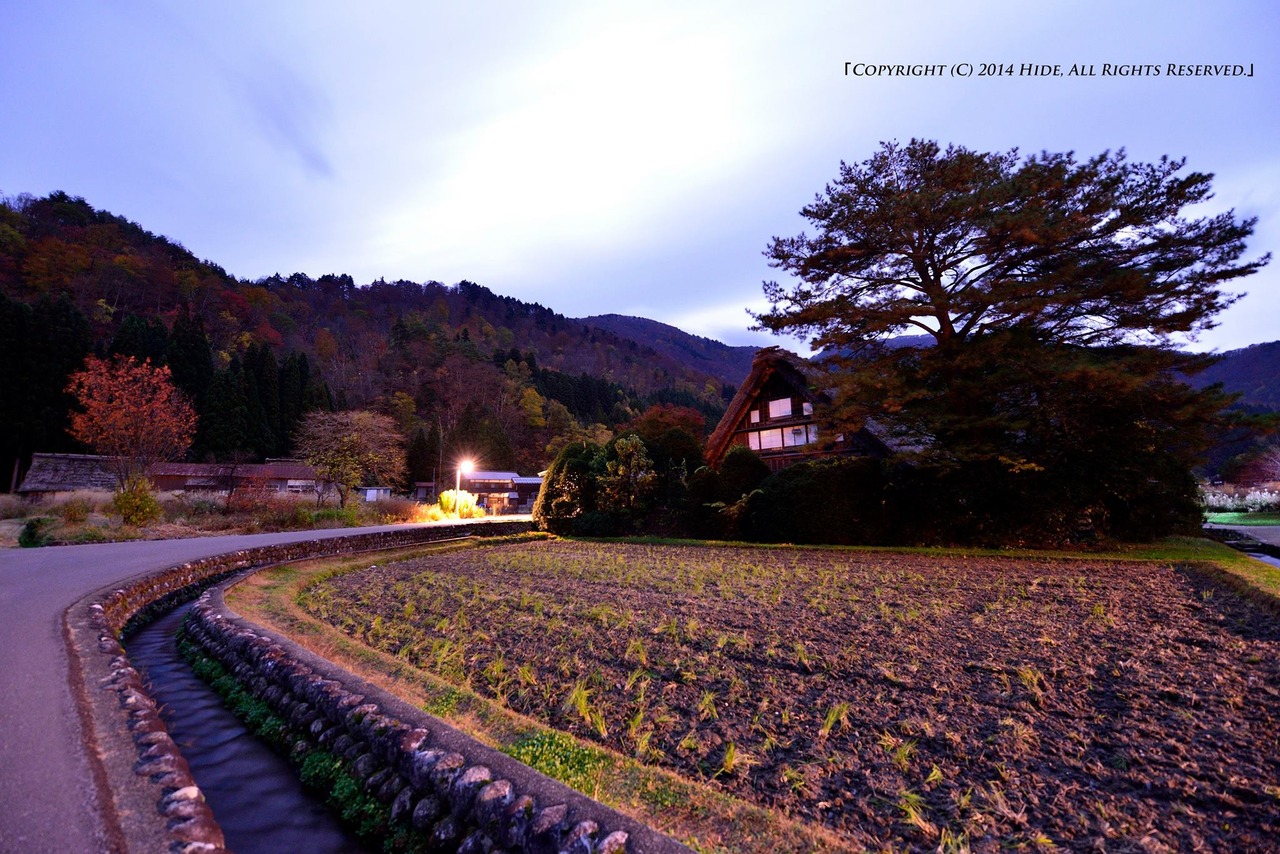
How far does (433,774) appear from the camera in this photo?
3260 millimetres

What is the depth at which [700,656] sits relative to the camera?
5.50 meters

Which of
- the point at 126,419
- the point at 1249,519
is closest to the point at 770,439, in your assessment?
the point at 1249,519

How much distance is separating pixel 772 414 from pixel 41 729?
76.4ft

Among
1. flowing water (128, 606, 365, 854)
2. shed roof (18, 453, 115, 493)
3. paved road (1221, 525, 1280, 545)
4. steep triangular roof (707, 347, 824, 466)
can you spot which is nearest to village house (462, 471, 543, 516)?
shed roof (18, 453, 115, 493)

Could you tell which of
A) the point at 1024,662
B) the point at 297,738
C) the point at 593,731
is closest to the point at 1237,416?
the point at 1024,662

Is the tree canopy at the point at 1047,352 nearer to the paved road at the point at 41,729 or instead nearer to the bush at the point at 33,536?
the paved road at the point at 41,729

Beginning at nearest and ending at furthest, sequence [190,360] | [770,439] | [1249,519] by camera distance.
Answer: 1. [1249,519]
2. [770,439]
3. [190,360]

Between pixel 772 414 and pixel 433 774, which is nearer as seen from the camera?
pixel 433 774

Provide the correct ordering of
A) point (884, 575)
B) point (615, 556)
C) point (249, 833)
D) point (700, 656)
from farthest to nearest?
point (615, 556)
point (884, 575)
point (700, 656)
point (249, 833)

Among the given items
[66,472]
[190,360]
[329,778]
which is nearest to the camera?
[329,778]

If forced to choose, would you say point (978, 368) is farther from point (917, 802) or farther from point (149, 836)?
point (149, 836)

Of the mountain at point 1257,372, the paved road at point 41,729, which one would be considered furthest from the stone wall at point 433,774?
the mountain at point 1257,372

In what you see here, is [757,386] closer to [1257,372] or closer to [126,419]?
[126,419]

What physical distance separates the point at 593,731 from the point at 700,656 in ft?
5.92
